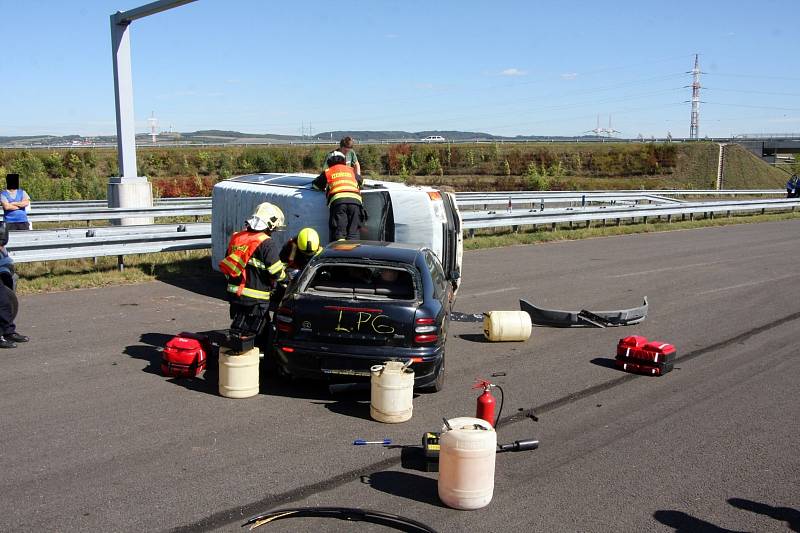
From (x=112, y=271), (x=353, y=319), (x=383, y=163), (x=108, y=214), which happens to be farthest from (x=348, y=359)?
(x=383, y=163)

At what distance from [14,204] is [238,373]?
28.5 feet

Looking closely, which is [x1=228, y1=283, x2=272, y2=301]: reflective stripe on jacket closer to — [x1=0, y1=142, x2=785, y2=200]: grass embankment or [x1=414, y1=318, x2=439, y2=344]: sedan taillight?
[x1=414, y1=318, x2=439, y2=344]: sedan taillight

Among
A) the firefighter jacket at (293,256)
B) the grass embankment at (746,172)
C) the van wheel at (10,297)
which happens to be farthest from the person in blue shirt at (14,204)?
the grass embankment at (746,172)

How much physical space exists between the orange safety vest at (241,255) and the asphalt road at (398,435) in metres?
1.09

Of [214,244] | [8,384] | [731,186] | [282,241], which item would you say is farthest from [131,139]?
[731,186]

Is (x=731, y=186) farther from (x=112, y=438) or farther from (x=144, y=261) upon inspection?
(x=112, y=438)

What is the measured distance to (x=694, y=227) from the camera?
26297mm

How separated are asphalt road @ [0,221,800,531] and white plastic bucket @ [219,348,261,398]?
4.5 inches

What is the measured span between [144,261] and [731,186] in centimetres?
5773

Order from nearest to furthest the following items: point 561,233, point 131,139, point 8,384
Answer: point 8,384
point 131,139
point 561,233

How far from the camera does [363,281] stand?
7730 millimetres

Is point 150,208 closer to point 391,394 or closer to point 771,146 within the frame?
point 391,394

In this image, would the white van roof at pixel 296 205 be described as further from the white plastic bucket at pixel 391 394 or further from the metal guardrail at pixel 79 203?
A: the metal guardrail at pixel 79 203

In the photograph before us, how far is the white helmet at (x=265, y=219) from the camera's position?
760cm
